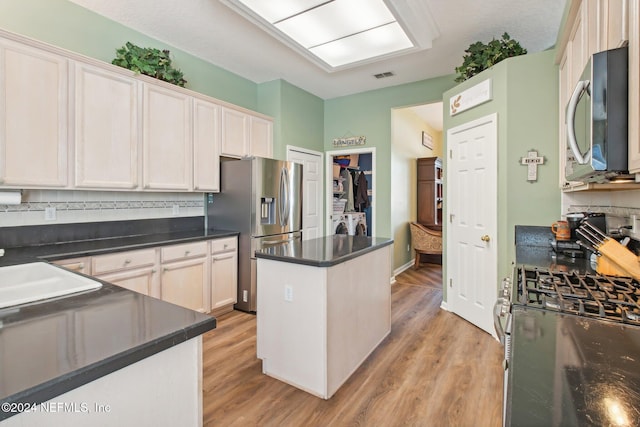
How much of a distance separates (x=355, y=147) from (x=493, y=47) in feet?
7.74

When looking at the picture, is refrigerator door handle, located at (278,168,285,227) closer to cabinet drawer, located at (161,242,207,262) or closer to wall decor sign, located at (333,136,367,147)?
cabinet drawer, located at (161,242,207,262)

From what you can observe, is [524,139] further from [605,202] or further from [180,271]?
[180,271]

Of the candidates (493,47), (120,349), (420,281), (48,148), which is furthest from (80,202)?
(420,281)

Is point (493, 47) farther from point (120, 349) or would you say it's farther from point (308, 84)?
point (120, 349)

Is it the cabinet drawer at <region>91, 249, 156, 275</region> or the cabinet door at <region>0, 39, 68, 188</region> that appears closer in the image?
the cabinet door at <region>0, 39, 68, 188</region>

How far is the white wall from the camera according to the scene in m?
4.96

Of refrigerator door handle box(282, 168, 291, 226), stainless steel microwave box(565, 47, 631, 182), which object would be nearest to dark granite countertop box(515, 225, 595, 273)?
stainless steel microwave box(565, 47, 631, 182)

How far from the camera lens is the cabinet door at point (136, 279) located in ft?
8.32

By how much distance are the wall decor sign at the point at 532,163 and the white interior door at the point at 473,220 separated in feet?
0.84

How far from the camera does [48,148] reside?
2363 mm

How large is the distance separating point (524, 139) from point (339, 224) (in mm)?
3424

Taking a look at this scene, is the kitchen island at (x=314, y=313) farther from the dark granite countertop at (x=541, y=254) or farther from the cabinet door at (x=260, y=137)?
the cabinet door at (x=260, y=137)

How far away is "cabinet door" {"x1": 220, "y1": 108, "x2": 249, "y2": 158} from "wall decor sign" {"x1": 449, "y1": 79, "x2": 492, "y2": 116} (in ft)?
7.98

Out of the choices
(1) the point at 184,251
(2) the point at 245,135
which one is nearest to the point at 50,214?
(1) the point at 184,251
